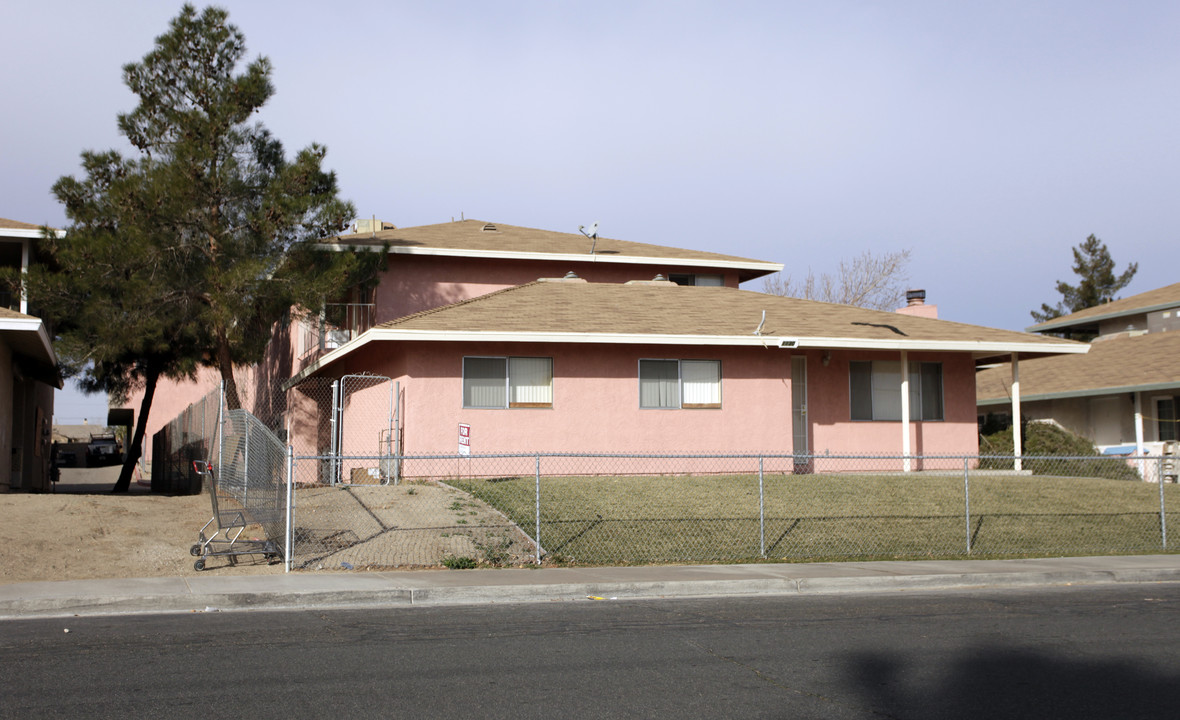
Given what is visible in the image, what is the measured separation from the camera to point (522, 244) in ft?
86.3

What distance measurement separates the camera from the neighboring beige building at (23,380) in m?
18.9

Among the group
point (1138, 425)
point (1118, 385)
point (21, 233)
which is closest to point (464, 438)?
point (21, 233)

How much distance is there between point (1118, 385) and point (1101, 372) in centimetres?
217

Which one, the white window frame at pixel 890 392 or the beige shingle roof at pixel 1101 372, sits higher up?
the beige shingle roof at pixel 1101 372

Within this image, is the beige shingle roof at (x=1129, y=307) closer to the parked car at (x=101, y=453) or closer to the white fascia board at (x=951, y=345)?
the white fascia board at (x=951, y=345)

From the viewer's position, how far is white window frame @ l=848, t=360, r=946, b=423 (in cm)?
2152

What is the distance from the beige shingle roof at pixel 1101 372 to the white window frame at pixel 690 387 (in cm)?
1295

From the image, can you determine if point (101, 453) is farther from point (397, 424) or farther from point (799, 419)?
point (799, 419)

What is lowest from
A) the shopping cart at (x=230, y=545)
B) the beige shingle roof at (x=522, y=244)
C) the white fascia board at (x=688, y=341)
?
the shopping cart at (x=230, y=545)

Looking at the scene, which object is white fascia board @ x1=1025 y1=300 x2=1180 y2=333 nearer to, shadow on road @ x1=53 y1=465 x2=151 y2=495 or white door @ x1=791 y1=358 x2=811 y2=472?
white door @ x1=791 y1=358 x2=811 y2=472

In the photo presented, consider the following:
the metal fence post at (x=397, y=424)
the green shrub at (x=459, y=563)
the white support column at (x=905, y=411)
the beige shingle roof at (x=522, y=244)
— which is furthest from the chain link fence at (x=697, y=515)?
the beige shingle roof at (x=522, y=244)

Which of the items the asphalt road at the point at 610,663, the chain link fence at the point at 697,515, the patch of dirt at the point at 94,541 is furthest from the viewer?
the chain link fence at the point at 697,515

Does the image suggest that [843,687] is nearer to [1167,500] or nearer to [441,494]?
[441,494]

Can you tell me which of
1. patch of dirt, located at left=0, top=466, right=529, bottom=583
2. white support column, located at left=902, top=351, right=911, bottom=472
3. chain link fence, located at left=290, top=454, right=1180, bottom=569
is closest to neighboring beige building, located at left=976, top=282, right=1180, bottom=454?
chain link fence, located at left=290, top=454, right=1180, bottom=569
